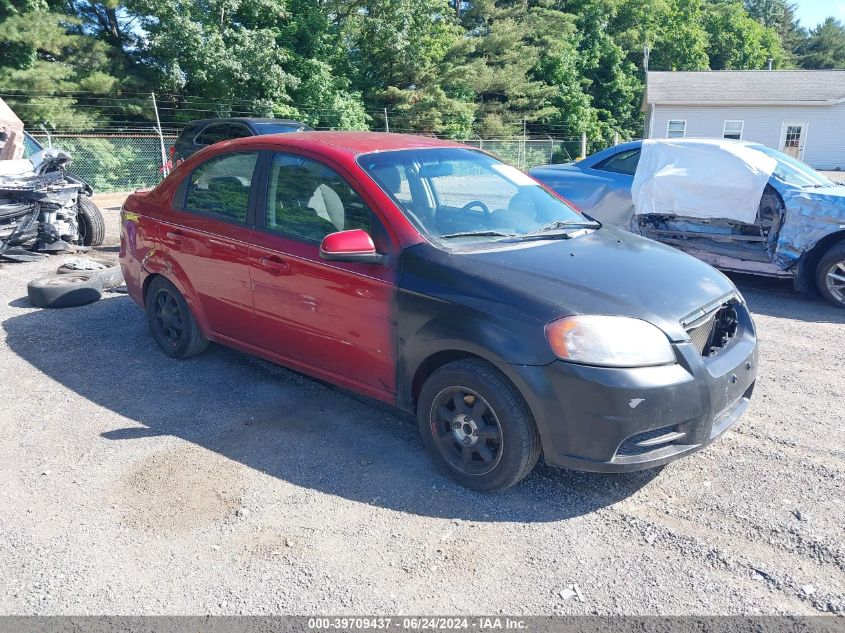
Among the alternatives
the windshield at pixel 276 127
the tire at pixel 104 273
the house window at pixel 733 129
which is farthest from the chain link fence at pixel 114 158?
the house window at pixel 733 129

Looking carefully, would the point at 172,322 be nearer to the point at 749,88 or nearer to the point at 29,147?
the point at 29,147

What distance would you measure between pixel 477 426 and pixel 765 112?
3433cm

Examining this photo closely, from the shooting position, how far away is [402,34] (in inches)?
1042

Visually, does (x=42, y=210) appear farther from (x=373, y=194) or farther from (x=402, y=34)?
(x=402, y=34)

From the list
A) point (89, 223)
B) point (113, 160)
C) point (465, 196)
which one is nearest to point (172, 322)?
point (465, 196)

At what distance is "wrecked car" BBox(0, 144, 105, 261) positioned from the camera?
834cm

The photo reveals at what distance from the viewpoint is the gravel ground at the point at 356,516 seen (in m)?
2.80

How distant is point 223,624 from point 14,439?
7.54ft

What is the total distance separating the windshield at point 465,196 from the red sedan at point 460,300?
0.01m

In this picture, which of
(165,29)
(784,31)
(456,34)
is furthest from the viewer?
(784,31)

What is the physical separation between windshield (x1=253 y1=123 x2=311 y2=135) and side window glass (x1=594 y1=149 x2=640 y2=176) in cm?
607

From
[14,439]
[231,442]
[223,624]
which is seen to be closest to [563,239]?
[231,442]

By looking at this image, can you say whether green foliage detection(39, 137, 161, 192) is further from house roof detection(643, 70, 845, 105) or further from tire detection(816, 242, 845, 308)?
house roof detection(643, 70, 845, 105)

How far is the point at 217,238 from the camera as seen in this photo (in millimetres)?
4598
